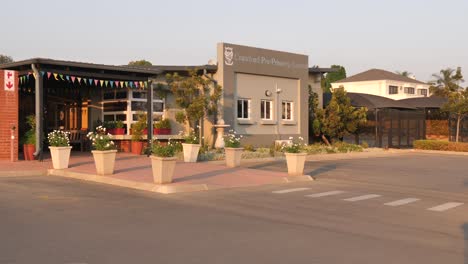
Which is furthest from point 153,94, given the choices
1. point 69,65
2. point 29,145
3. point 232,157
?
point 232,157

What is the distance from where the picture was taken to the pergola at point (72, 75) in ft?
62.3

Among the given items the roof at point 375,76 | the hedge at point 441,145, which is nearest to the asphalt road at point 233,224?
the hedge at point 441,145

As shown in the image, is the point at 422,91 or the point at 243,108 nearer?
the point at 243,108

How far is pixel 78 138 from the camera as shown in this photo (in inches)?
1025

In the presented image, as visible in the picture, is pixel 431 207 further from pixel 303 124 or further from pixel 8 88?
pixel 303 124

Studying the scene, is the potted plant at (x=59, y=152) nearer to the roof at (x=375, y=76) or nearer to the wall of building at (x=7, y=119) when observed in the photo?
the wall of building at (x=7, y=119)

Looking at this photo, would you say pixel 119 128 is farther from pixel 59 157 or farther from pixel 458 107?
pixel 458 107

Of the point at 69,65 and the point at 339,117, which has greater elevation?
the point at 69,65

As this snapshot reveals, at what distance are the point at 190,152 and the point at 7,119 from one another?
6.55m

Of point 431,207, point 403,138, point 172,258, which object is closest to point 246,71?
point 403,138

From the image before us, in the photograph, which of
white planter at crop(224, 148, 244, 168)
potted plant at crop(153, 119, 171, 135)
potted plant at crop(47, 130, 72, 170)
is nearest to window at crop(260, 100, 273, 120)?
potted plant at crop(153, 119, 171, 135)

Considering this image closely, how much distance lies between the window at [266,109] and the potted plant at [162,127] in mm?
6397

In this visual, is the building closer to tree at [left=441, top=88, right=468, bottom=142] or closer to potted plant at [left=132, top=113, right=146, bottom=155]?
potted plant at [left=132, top=113, right=146, bottom=155]

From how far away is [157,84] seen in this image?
25156 mm
